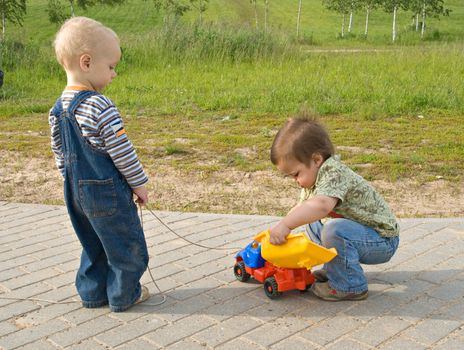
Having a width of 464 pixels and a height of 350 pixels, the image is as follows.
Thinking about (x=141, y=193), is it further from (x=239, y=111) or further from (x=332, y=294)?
(x=239, y=111)

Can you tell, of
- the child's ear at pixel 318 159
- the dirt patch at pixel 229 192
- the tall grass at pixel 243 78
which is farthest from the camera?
the tall grass at pixel 243 78

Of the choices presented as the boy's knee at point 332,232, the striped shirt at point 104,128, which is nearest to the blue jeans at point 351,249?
the boy's knee at point 332,232

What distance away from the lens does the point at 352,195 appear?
3508mm

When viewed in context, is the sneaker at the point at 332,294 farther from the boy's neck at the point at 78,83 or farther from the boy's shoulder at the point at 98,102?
the boy's neck at the point at 78,83

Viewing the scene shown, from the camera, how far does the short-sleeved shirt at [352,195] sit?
134 inches

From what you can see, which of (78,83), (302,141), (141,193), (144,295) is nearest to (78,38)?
(78,83)

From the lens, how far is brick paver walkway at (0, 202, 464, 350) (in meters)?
3.20

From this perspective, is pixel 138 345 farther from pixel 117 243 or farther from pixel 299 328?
pixel 299 328

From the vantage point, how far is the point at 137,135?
8430 mm

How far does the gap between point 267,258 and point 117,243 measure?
0.80 meters

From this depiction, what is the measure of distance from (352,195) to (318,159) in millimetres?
267

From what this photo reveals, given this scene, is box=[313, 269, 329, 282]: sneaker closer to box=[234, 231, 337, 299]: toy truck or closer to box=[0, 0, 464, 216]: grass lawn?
box=[234, 231, 337, 299]: toy truck

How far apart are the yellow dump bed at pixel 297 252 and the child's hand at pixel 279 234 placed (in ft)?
0.10

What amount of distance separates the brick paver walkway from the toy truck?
8 centimetres
